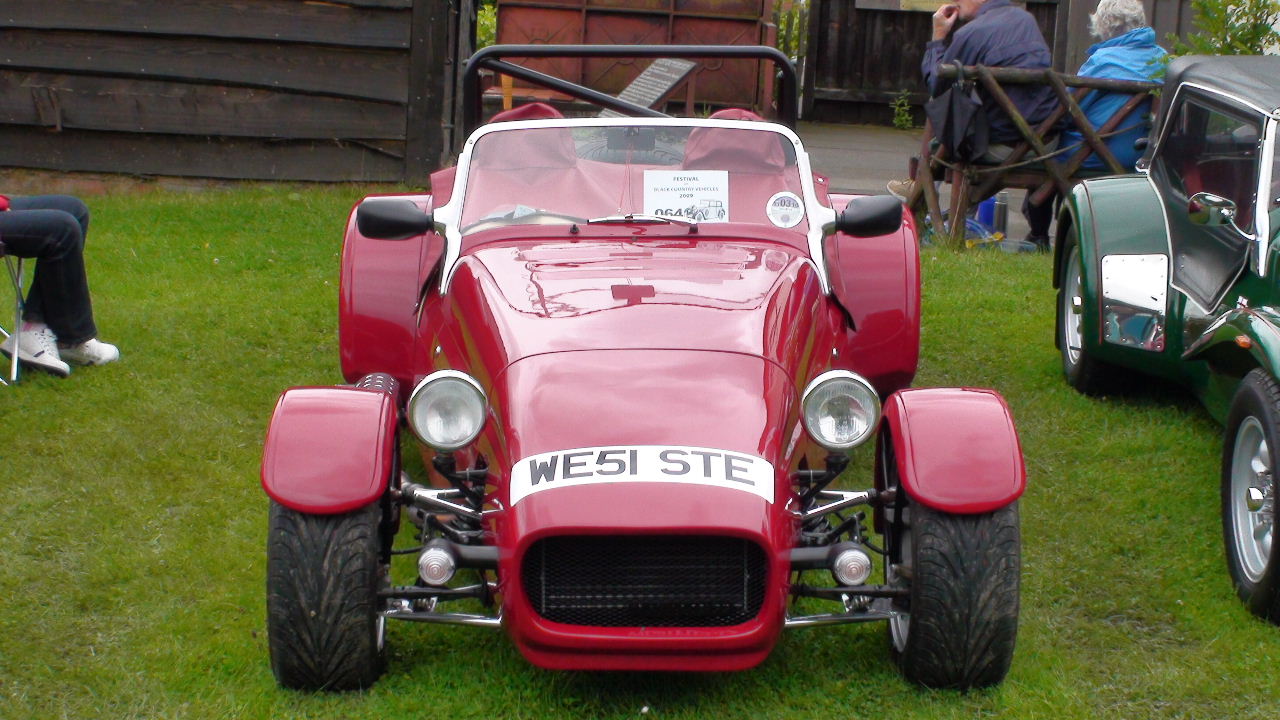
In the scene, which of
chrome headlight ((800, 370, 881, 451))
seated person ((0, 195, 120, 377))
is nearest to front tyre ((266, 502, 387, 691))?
chrome headlight ((800, 370, 881, 451))

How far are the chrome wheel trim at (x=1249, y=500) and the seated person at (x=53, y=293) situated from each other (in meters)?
4.78

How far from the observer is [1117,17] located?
9836 millimetres

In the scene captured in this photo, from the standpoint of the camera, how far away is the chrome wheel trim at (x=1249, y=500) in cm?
428

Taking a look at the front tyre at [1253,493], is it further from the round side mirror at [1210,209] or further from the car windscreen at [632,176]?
the car windscreen at [632,176]

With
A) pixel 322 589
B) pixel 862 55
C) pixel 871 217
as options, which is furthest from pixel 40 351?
pixel 862 55

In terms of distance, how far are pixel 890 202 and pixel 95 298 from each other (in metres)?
4.87

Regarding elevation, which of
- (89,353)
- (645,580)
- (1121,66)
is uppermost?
(1121,66)

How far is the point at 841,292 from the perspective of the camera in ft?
17.8

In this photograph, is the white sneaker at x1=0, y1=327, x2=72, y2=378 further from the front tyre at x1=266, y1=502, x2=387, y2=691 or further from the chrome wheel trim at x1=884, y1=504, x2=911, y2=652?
the chrome wheel trim at x1=884, y1=504, x2=911, y2=652

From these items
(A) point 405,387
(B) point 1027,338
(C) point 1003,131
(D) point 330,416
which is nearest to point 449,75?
(C) point 1003,131

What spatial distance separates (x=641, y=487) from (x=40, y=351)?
4.01m

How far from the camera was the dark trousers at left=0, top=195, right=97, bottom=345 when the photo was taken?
6.26 metres

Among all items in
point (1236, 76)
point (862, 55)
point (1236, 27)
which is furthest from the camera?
point (862, 55)

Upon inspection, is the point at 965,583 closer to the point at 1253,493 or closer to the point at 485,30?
the point at 1253,493
